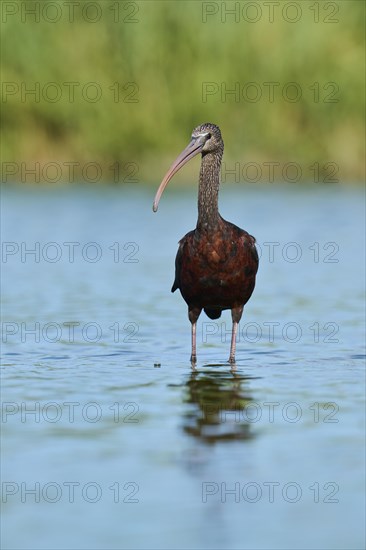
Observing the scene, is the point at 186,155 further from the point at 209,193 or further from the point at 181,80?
the point at 181,80

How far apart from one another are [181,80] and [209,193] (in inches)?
739

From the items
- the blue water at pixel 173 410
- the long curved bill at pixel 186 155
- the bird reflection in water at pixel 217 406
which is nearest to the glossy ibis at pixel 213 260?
the long curved bill at pixel 186 155

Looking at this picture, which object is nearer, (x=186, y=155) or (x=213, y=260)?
(x=213, y=260)

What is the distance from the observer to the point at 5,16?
2812cm

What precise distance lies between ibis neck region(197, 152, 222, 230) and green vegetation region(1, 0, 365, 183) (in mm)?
17629

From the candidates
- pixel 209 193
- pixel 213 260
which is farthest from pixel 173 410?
pixel 209 193

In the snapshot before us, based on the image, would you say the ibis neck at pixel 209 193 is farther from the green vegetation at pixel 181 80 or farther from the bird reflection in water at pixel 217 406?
the green vegetation at pixel 181 80

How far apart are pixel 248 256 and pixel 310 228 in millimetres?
13080

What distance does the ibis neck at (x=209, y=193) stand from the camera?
10.8 metres

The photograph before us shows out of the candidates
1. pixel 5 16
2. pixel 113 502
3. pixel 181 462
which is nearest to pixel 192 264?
pixel 181 462

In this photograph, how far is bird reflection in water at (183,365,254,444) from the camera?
316 inches

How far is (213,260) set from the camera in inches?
419

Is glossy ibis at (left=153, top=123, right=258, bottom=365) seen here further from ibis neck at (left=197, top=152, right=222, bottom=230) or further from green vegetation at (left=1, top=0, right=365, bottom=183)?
green vegetation at (left=1, top=0, right=365, bottom=183)

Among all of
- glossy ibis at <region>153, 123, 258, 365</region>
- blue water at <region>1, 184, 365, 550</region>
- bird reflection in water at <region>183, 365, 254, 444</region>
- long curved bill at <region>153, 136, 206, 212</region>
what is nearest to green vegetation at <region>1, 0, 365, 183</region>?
blue water at <region>1, 184, 365, 550</region>
